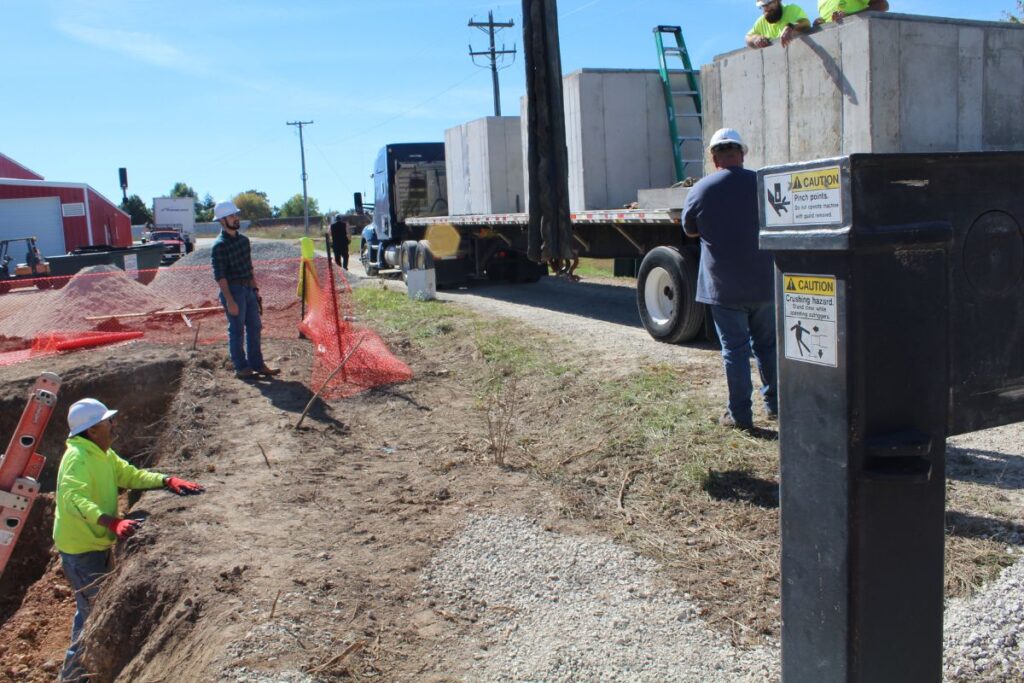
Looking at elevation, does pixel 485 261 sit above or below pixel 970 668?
above

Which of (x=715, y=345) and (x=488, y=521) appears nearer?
(x=488, y=521)

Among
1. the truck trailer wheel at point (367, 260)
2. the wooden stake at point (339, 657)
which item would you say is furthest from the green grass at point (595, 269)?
the wooden stake at point (339, 657)

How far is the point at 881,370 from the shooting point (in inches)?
77.9

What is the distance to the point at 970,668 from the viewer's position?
10.6 ft

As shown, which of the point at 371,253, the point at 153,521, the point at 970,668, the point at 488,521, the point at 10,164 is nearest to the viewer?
the point at 970,668

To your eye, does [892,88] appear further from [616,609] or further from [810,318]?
[810,318]

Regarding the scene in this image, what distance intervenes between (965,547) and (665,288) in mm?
6232

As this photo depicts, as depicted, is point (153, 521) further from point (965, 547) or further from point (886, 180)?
point (886, 180)

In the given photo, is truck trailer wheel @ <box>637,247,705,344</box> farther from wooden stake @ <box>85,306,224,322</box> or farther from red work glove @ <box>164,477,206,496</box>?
wooden stake @ <box>85,306,224,322</box>

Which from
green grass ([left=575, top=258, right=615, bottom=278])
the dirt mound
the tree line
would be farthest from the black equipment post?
the tree line

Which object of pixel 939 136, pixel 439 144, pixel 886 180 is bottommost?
pixel 886 180

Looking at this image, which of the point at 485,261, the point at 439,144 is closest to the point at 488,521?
the point at 485,261

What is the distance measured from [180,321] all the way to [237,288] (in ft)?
17.9

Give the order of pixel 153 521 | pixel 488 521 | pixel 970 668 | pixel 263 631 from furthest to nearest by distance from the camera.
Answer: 1. pixel 153 521
2. pixel 488 521
3. pixel 263 631
4. pixel 970 668
